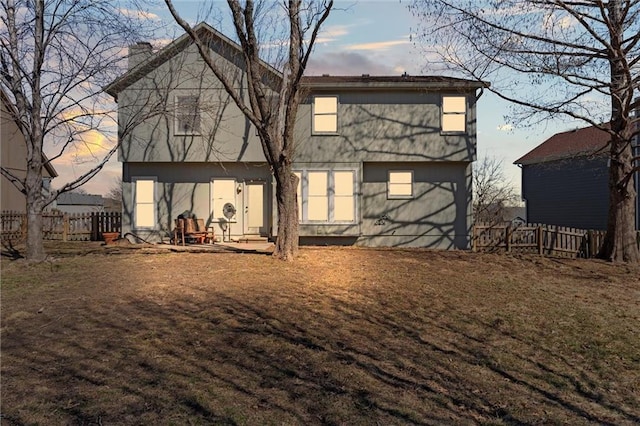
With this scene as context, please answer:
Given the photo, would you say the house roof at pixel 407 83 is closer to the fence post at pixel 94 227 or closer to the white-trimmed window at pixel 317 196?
the white-trimmed window at pixel 317 196

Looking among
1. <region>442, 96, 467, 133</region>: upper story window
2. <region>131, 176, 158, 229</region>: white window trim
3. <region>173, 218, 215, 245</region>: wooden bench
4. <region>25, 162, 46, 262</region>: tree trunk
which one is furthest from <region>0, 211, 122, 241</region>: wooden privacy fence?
<region>442, 96, 467, 133</region>: upper story window

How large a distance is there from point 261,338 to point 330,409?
226 cm

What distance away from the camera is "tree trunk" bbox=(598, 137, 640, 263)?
1470 cm

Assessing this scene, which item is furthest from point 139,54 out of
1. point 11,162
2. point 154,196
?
point 11,162

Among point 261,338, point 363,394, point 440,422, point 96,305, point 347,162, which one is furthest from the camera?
point 347,162

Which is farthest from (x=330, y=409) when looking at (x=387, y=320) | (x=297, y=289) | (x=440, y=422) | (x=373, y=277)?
(x=373, y=277)

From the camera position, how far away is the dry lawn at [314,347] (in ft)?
15.9

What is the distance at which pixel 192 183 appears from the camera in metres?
18.8

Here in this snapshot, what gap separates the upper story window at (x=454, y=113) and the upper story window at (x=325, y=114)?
384 centimetres

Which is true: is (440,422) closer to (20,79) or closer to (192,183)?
(20,79)

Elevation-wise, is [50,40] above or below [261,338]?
above

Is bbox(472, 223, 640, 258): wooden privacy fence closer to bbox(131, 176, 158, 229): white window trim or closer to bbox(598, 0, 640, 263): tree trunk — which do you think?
bbox(598, 0, 640, 263): tree trunk

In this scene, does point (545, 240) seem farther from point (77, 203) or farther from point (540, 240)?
point (77, 203)

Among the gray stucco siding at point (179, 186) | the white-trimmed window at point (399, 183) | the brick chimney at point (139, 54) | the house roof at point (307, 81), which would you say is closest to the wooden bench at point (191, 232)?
the gray stucco siding at point (179, 186)
